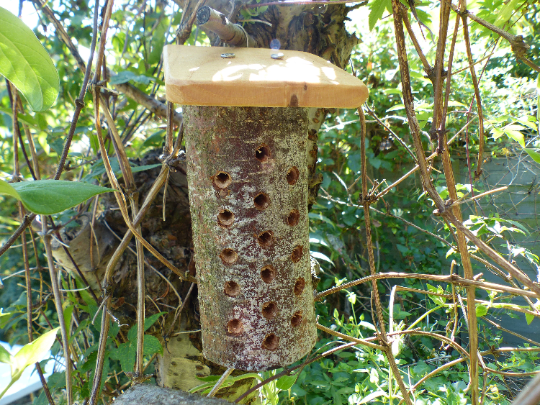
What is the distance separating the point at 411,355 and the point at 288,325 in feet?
4.04

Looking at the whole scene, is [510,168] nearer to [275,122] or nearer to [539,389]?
[275,122]

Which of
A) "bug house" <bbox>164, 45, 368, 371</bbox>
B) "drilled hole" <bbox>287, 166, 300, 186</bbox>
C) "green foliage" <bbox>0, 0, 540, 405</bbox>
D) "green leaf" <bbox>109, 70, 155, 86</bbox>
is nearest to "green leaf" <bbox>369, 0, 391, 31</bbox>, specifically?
"green foliage" <bbox>0, 0, 540, 405</bbox>

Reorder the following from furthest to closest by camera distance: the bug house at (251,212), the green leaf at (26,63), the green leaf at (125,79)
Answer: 1. the green leaf at (125,79)
2. the bug house at (251,212)
3. the green leaf at (26,63)

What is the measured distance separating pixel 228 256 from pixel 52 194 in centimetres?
33

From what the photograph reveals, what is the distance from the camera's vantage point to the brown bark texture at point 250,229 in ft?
2.11

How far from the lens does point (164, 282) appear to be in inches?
43.3

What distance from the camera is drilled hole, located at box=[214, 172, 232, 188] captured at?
65 cm

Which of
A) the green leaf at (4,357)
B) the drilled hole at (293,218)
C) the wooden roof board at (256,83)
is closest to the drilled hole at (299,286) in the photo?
the drilled hole at (293,218)

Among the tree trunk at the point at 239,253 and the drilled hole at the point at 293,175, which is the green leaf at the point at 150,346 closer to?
the tree trunk at the point at 239,253

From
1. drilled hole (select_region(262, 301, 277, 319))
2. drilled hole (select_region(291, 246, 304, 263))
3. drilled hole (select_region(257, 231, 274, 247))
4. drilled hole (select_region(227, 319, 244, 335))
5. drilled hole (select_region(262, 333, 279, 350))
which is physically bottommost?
drilled hole (select_region(262, 333, 279, 350))

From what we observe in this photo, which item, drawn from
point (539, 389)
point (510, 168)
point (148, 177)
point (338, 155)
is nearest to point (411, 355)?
point (510, 168)

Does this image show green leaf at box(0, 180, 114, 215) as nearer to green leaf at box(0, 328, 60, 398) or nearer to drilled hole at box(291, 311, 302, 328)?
green leaf at box(0, 328, 60, 398)

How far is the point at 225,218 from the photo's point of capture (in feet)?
2.22

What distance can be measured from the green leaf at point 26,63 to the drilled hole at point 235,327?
44cm
